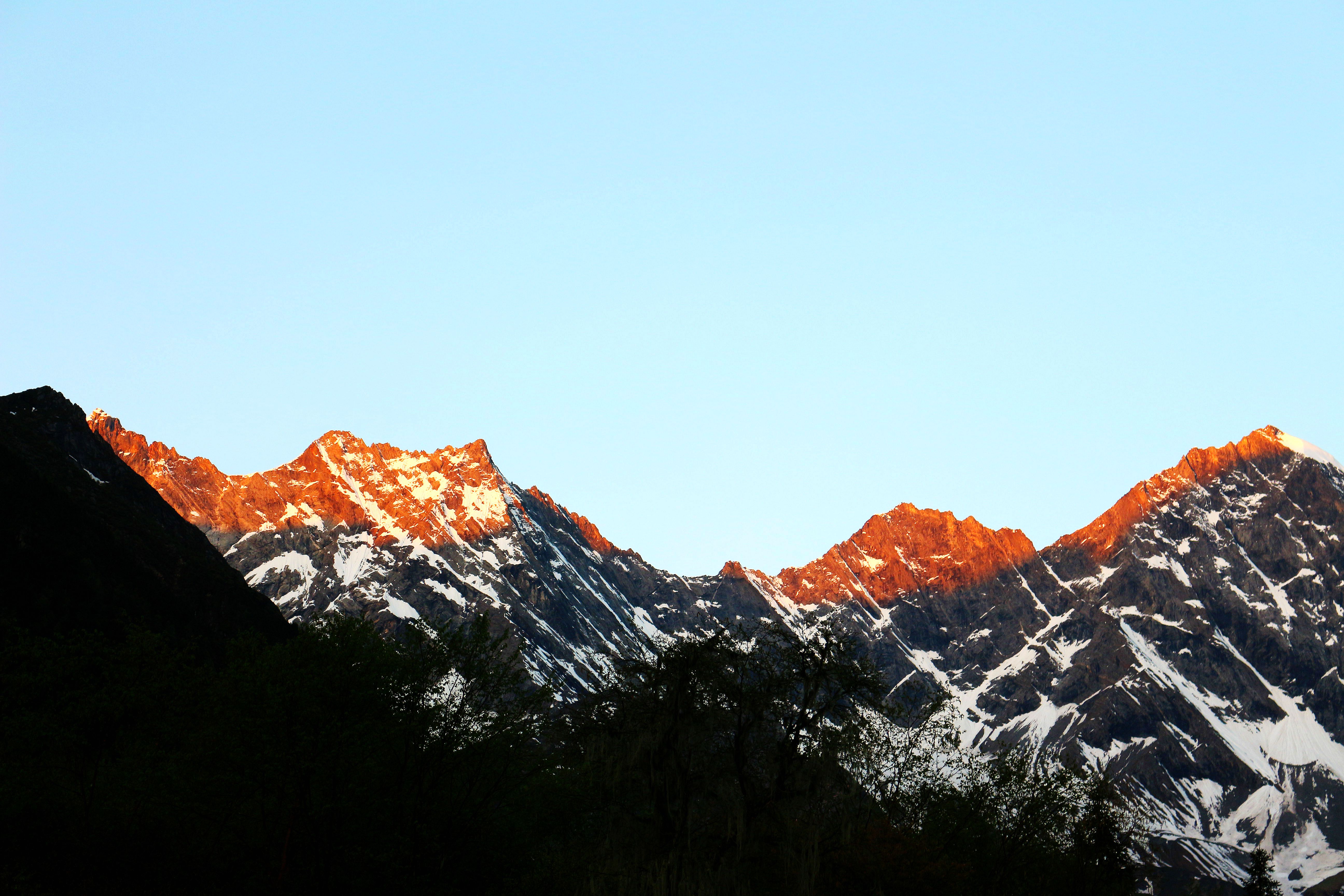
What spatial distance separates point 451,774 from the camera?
52938 millimetres

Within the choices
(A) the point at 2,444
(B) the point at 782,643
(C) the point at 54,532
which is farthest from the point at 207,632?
(B) the point at 782,643

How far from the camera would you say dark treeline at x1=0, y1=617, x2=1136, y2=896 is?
1801 inches

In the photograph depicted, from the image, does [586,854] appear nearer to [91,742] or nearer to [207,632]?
[91,742]

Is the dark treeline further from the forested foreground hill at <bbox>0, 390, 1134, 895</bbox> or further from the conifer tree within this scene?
the conifer tree

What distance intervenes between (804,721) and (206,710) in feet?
101

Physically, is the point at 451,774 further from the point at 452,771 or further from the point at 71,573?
the point at 71,573

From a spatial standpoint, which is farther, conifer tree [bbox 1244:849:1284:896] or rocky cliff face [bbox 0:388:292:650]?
rocky cliff face [bbox 0:388:292:650]

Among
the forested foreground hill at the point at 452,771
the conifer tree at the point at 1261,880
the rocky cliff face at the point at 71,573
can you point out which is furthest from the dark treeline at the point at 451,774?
the conifer tree at the point at 1261,880

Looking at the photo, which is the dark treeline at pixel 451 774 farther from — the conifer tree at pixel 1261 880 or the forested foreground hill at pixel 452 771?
the conifer tree at pixel 1261 880

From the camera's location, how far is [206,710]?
5962 centimetres

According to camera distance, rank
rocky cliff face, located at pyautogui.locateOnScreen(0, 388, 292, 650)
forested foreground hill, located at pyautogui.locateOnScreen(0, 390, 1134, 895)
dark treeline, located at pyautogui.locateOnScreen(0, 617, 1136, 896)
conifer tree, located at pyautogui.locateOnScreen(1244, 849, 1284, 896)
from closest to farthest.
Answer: dark treeline, located at pyautogui.locateOnScreen(0, 617, 1136, 896), forested foreground hill, located at pyautogui.locateOnScreen(0, 390, 1134, 895), conifer tree, located at pyautogui.locateOnScreen(1244, 849, 1284, 896), rocky cliff face, located at pyautogui.locateOnScreen(0, 388, 292, 650)

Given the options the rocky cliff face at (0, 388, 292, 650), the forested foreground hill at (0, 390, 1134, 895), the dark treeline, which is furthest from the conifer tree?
the rocky cliff face at (0, 388, 292, 650)

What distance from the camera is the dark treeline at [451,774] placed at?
45750 mm

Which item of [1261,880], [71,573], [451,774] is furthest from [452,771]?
[71,573]
